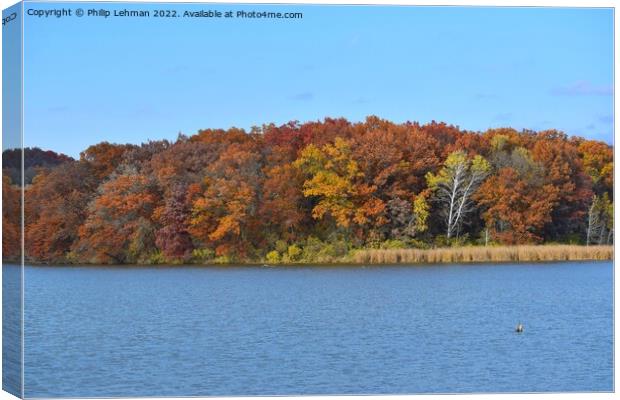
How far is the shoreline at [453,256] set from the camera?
39375mm

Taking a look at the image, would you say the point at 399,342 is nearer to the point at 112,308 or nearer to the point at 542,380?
the point at 542,380

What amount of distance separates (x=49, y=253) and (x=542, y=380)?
23637mm

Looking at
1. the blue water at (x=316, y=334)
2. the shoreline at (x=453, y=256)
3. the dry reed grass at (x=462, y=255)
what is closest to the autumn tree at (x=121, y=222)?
the shoreline at (x=453, y=256)

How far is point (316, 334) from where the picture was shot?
74.1 feet

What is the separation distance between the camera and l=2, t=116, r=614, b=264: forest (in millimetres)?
37562

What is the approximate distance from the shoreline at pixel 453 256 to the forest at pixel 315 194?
0.94ft

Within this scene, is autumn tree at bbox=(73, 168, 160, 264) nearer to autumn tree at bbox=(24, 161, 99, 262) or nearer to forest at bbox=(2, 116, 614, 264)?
forest at bbox=(2, 116, 614, 264)

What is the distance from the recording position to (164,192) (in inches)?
1485

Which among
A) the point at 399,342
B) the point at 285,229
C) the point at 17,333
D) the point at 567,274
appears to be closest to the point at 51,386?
the point at 17,333

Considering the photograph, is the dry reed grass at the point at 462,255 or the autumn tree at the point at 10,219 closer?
the autumn tree at the point at 10,219

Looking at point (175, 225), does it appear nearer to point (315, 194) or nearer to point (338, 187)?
point (315, 194)

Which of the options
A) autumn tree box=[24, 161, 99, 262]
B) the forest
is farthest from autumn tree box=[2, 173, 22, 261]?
autumn tree box=[24, 161, 99, 262]

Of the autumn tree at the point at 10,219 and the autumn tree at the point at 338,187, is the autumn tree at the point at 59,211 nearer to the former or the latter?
the autumn tree at the point at 338,187

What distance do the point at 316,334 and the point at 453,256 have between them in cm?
1872
